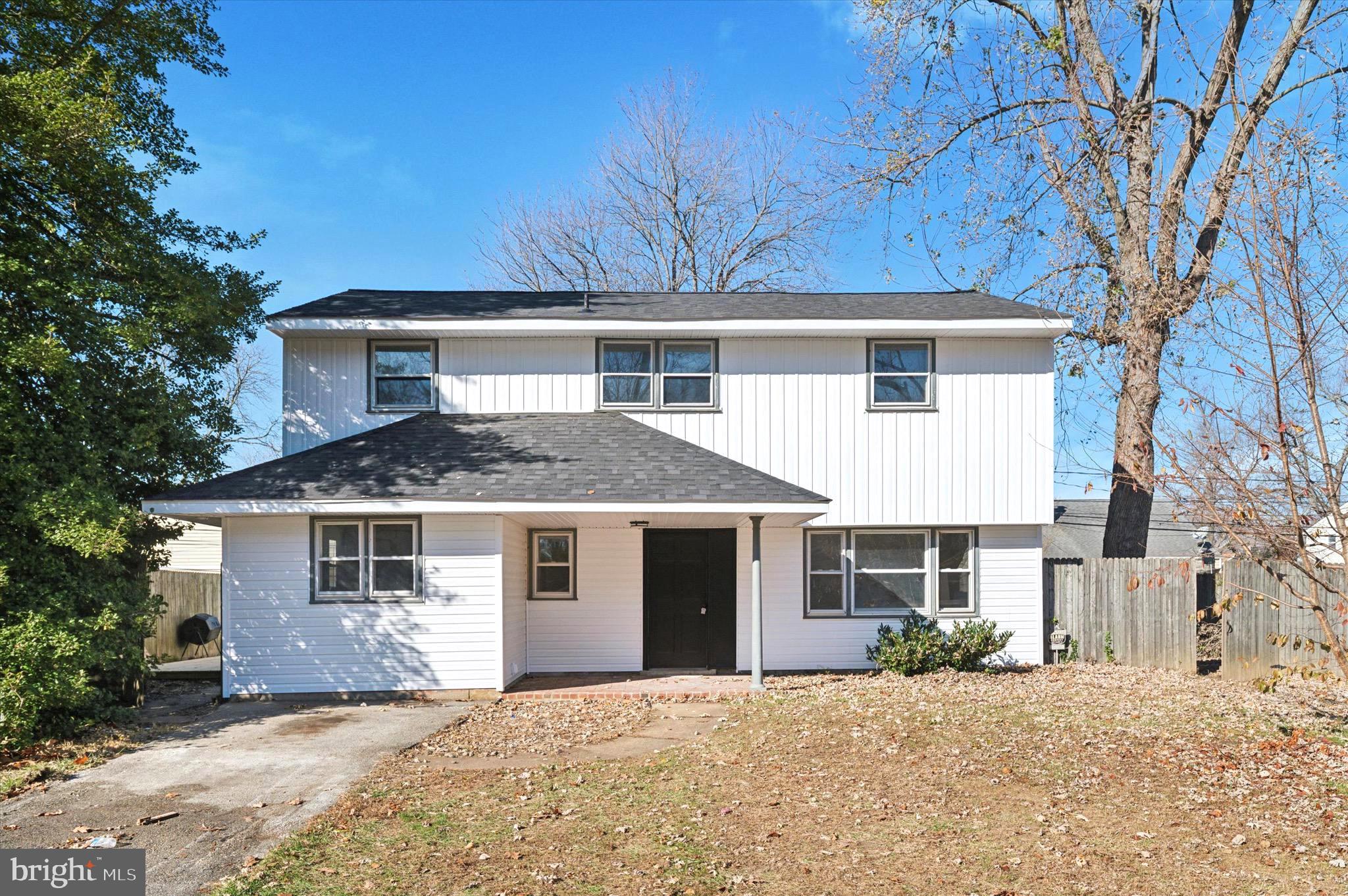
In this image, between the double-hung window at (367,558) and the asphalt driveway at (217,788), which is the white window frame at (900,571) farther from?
the double-hung window at (367,558)

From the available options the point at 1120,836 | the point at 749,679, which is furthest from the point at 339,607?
the point at 1120,836

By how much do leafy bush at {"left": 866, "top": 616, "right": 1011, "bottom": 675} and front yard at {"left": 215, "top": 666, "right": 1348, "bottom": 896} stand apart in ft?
7.42

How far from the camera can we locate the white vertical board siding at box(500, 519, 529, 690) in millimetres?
11648

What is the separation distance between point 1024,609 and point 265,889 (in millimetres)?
11459

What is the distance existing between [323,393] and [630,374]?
475 cm

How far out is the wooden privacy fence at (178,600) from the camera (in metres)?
16.4

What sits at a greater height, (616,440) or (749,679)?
(616,440)

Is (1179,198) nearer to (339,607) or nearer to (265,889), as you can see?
(265,889)

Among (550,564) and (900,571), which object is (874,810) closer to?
(900,571)

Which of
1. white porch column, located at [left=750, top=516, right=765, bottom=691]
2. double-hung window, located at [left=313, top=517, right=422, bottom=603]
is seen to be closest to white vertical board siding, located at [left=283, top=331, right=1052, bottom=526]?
white porch column, located at [left=750, top=516, right=765, bottom=691]

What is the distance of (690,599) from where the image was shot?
1348 centimetres

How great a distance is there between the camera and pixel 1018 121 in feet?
52.7

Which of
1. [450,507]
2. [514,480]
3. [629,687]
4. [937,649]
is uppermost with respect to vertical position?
[514,480]

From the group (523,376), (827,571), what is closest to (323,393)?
(523,376)
